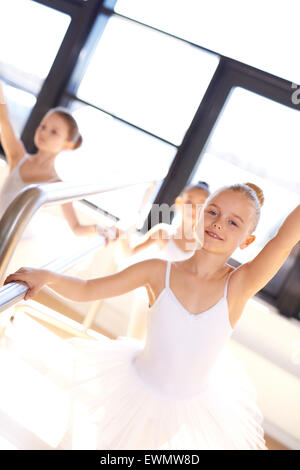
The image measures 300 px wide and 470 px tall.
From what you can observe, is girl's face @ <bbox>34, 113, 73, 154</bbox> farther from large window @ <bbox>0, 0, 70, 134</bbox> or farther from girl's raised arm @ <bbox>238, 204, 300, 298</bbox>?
girl's raised arm @ <bbox>238, 204, 300, 298</bbox>

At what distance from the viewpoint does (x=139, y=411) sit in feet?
2.85

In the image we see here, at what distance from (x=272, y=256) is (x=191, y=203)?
1.06m

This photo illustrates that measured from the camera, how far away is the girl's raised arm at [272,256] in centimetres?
93

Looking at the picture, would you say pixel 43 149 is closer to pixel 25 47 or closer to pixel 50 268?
pixel 50 268

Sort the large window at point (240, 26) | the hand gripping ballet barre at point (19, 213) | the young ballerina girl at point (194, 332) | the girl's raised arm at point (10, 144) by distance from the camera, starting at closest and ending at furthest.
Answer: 1. the hand gripping ballet barre at point (19, 213)
2. the young ballerina girl at point (194, 332)
3. the girl's raised arm at point (10, 144)
4. the large window at point (240, 26)

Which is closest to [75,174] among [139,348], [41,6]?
[41,6]

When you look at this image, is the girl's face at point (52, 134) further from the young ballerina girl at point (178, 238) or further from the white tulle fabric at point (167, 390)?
the white tulle fabric at point (167, 390)

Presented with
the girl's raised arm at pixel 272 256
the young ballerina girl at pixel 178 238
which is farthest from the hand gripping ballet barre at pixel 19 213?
the young ballerina girl at pixel 178 238

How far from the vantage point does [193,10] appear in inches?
103

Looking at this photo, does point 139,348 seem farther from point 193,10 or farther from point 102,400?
point 193,10

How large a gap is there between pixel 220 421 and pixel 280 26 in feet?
7.06

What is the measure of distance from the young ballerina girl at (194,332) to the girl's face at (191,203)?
858mm

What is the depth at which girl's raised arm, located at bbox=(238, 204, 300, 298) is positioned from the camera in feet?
3.06

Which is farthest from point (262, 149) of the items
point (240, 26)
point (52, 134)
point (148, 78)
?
point (52, 134)
